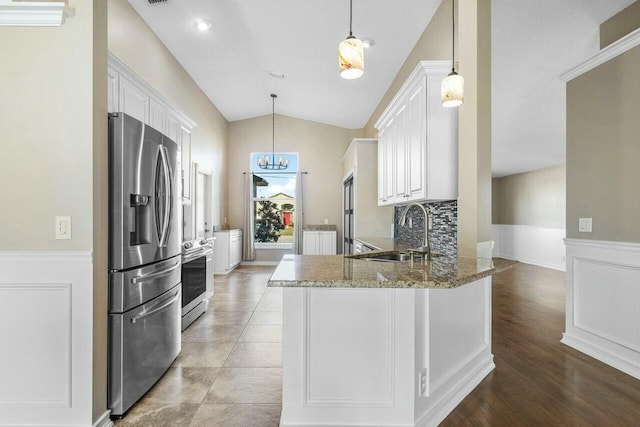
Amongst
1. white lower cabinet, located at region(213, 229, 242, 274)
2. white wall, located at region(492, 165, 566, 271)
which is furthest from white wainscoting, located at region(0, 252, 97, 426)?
white wall, located at region(492, 165, 566, 271)

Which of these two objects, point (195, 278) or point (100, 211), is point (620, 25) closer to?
point (100, 211)

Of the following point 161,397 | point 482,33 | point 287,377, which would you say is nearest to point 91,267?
point 161,397

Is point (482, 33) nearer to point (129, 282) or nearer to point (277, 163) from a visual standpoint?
point (129, 282)

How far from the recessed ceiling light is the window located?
4029mm

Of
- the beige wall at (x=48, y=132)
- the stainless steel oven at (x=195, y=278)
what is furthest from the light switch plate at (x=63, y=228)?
the stainless steel oven at (x=195, y=278)

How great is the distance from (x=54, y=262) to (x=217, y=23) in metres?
3.54

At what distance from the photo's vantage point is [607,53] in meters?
2.60

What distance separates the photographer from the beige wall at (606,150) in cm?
246

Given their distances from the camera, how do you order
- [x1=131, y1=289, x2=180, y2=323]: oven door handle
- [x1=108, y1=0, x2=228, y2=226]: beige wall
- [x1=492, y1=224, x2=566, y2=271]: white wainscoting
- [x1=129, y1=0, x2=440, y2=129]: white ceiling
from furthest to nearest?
[x1=492, y1=224, x2=566, y2=271]: white wainscoting → [x1=129, y1=0, x2=440, y2=129]: white ceiling → [x1=108, y1=0, x2=228, y2=226]: beige wall → [x1=131, y1=289, x2=180, y2=323]: oven door handle

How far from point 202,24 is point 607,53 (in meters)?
4.18

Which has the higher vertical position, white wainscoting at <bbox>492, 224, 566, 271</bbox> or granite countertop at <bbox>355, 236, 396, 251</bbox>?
granite countertop at <bbox>355, 236, 396, 251</bbox>

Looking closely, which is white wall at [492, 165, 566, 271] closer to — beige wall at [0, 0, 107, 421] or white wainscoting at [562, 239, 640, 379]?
white wainscoting at [562, 239, 640, 379]

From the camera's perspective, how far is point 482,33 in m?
2.48

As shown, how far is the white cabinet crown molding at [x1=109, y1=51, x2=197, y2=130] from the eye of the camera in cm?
260
